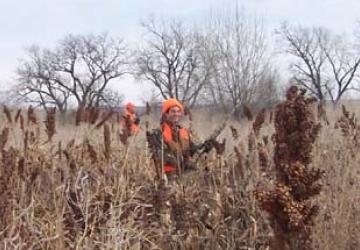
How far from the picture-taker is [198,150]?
6.80m

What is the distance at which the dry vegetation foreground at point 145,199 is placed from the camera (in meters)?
4.64

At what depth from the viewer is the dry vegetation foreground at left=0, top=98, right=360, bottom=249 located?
4645 mm

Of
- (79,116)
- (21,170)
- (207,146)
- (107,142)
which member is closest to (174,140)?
(207,146)

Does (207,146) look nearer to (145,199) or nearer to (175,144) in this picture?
(175,144)

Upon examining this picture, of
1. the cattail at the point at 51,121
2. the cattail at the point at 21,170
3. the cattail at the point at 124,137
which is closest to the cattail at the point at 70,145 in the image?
the cattail at the point at 51,121

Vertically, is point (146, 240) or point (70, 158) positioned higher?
point (70, 158)

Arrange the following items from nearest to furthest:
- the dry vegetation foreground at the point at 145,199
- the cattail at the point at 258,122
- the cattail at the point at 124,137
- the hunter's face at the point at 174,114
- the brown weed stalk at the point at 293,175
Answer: the brown weed stalk at the point at 293,175 < the dry vegetation foreground at the point at 145,199 < the cattail at the point at 124,137 < the cattail at the point at 258,122 < the hunter's face at the point at 174,114

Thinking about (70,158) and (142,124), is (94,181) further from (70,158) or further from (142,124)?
(142,124)

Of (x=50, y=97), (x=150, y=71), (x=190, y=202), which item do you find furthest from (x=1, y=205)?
(x=50, y=97)

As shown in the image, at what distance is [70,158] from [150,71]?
49128mm

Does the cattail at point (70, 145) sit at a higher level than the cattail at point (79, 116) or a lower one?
lower

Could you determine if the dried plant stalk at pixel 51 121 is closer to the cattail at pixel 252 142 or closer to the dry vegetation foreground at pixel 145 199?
the dry vegetation foreground at pixel 145 199

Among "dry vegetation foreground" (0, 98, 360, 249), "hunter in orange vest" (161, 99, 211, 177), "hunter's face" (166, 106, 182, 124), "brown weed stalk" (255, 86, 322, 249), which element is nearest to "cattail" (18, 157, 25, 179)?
"dry vegetation foreground" (0, 98, 360, 249)

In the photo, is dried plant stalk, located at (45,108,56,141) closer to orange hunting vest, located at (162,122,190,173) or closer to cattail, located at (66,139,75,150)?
cattail, located at (66,139,75,150)
